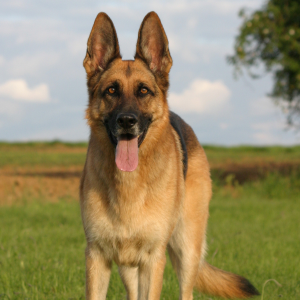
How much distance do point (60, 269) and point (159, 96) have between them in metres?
2.72

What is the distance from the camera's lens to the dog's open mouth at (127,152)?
3.51 meters

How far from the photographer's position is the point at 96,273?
3592 millimetres

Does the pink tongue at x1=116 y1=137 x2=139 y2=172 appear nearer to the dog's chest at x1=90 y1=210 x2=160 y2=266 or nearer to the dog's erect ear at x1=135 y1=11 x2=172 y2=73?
the dog's chest at x1=90 y1=210 x2=160 y2=266

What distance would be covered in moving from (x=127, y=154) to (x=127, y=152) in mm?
17

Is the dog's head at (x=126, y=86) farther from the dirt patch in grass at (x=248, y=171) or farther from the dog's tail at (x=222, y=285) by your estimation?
the dirt patch in grass at (x=248, y=171)

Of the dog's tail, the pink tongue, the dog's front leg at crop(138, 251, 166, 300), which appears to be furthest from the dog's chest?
the dog's tail

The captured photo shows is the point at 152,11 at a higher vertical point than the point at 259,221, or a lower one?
higher

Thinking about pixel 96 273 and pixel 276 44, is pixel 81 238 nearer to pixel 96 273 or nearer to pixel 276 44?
pixel 96 273

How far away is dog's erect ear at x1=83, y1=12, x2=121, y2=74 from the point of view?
12.3ft

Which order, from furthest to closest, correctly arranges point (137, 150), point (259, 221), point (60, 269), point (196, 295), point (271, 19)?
point (271, 19)
point (259, 221)
point (60, 269)
point (196, 295)
point (137, 150)

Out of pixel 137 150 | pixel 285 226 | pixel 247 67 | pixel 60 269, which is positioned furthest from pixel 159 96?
pixel 247 67

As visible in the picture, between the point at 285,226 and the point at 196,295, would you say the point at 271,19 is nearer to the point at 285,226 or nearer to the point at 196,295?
the point at 285,226

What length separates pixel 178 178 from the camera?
158 inches

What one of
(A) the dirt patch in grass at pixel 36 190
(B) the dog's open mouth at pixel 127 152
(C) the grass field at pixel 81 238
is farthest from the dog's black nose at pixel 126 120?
(A) the dirt patch in grass at pixel 36 190
